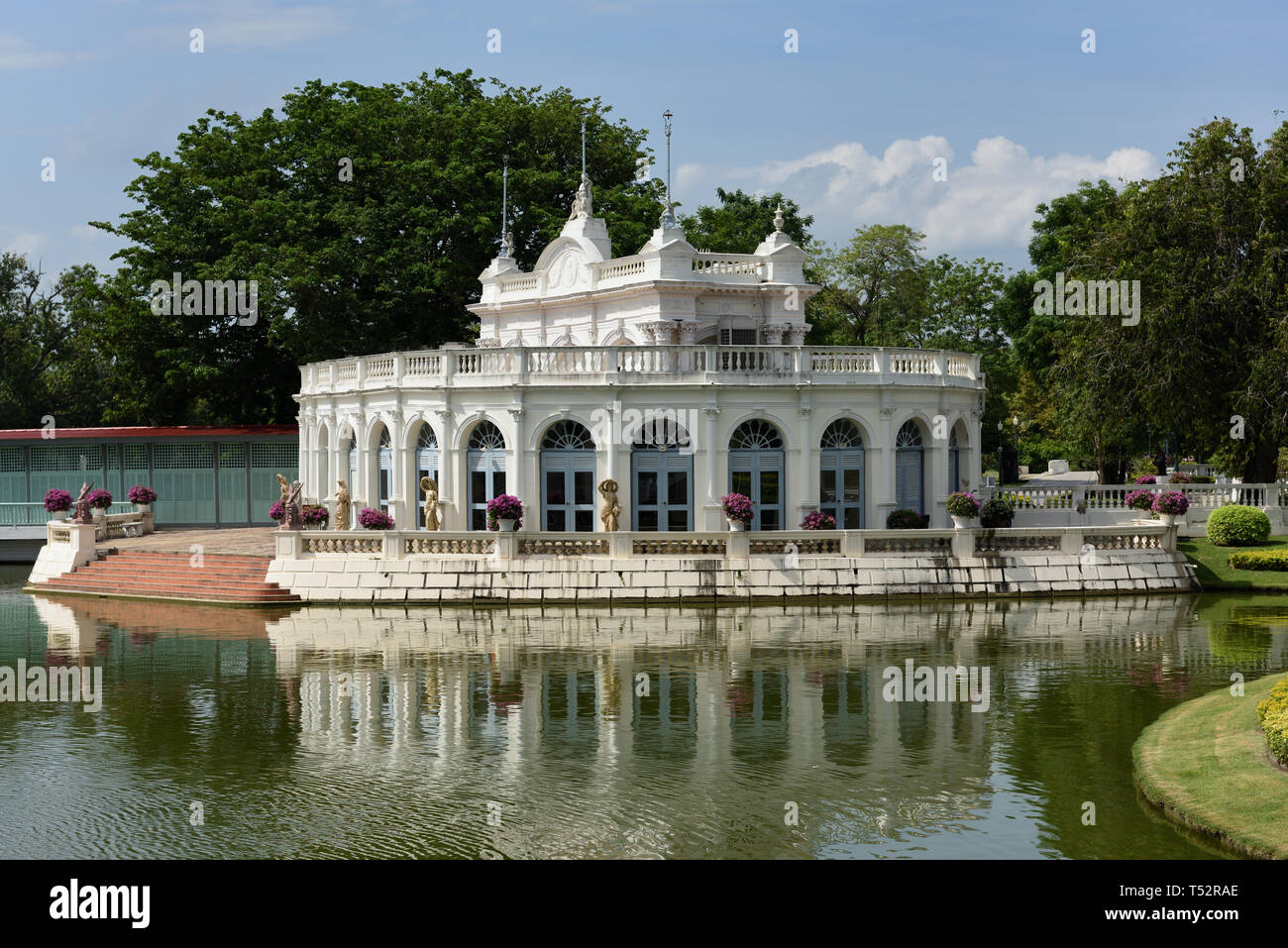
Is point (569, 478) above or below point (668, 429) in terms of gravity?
below

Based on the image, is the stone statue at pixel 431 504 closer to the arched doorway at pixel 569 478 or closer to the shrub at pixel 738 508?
the arched doorway at pixel 569 478

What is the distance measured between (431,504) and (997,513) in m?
16.6

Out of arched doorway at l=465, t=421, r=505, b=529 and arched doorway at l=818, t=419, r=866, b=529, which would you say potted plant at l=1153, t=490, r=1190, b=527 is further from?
arched doorway at l=465, t=421, r=505, b=529

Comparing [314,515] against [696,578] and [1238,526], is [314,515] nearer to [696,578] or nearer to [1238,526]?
[696,578]

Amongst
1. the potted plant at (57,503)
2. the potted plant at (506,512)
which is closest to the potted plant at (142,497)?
the potted plant at (57,503)

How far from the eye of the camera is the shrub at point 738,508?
3566 centimetres

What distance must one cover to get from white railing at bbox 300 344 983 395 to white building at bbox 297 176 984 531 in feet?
0.18

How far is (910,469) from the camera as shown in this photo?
41.2 m

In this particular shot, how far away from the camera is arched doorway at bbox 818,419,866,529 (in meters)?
40.0

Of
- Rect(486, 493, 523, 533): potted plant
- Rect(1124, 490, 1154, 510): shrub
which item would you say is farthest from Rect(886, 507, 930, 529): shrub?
Rect(486, 493, 523, 533): potted plant

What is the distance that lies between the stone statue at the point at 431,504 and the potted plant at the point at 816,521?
1092 cm

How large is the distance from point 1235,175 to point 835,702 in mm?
31258

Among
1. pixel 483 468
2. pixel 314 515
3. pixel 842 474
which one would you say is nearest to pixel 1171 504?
pixel 842 474

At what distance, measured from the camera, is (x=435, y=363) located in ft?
136
